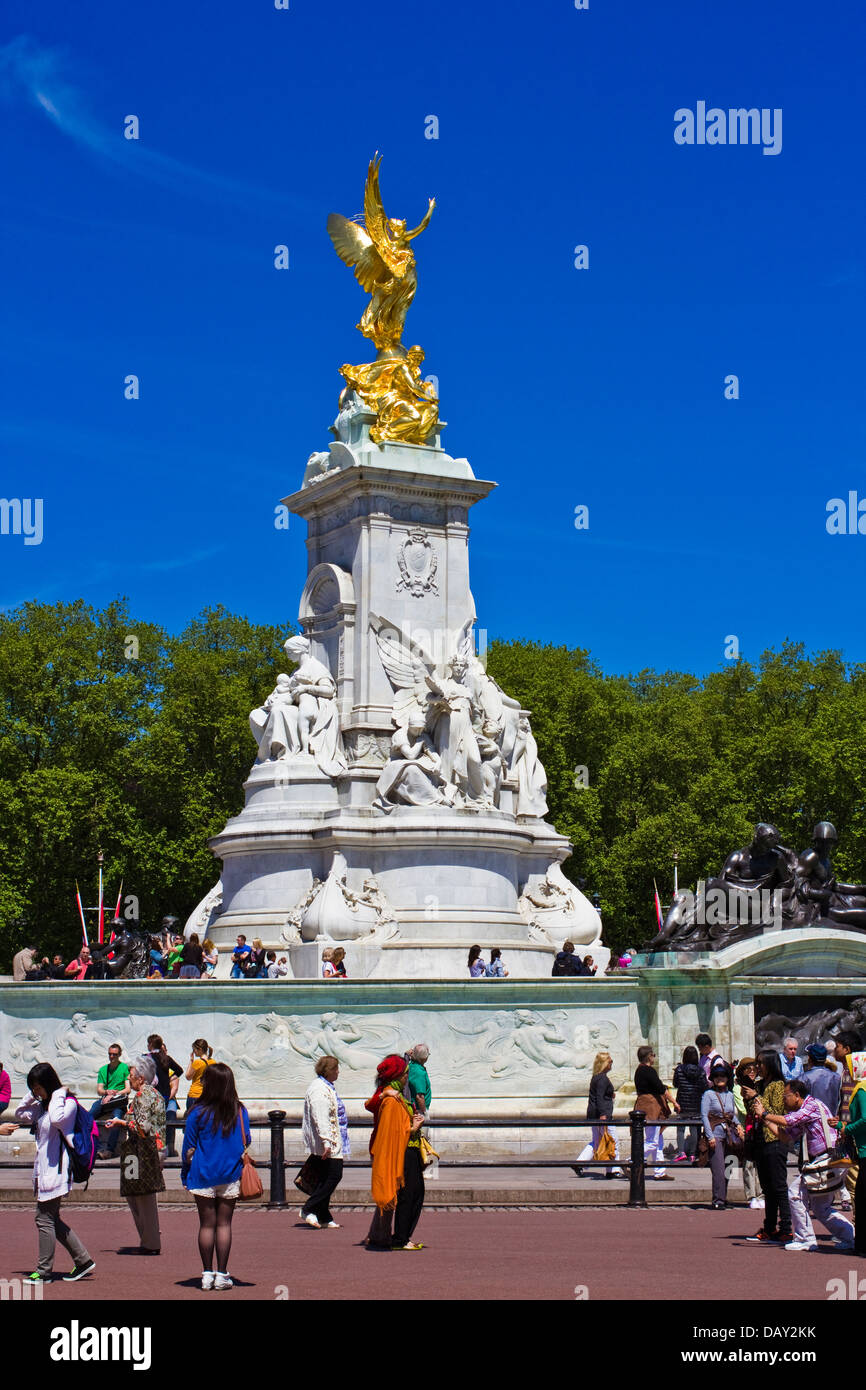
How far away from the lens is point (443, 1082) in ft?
82.6

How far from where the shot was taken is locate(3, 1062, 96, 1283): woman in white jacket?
13.2 metres

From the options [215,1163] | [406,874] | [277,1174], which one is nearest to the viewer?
[215,1163]

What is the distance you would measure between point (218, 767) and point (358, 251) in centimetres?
2149

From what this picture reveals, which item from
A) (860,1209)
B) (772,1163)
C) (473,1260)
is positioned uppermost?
(772,1163)

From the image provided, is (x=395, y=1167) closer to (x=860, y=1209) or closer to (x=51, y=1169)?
(x=51, y=1169)

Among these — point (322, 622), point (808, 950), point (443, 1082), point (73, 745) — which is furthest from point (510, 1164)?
point (73, 745)

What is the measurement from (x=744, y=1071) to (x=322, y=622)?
68.8 ft

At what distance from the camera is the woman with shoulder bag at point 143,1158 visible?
48.3 ft

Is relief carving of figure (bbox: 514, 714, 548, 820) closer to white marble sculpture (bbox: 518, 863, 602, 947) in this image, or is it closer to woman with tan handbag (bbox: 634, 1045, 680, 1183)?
white marble sculpture (bbox: 518, 863, 602, 947)

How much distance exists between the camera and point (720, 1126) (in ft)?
62.2

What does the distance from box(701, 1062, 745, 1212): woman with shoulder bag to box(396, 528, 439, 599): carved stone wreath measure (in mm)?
17361

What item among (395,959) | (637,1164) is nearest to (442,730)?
(395,959)

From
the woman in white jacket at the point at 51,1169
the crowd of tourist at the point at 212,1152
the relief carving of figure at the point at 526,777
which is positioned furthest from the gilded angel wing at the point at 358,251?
the woman in white jacket at the point at 51,1169

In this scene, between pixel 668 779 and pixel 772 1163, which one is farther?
pixel 668 779
